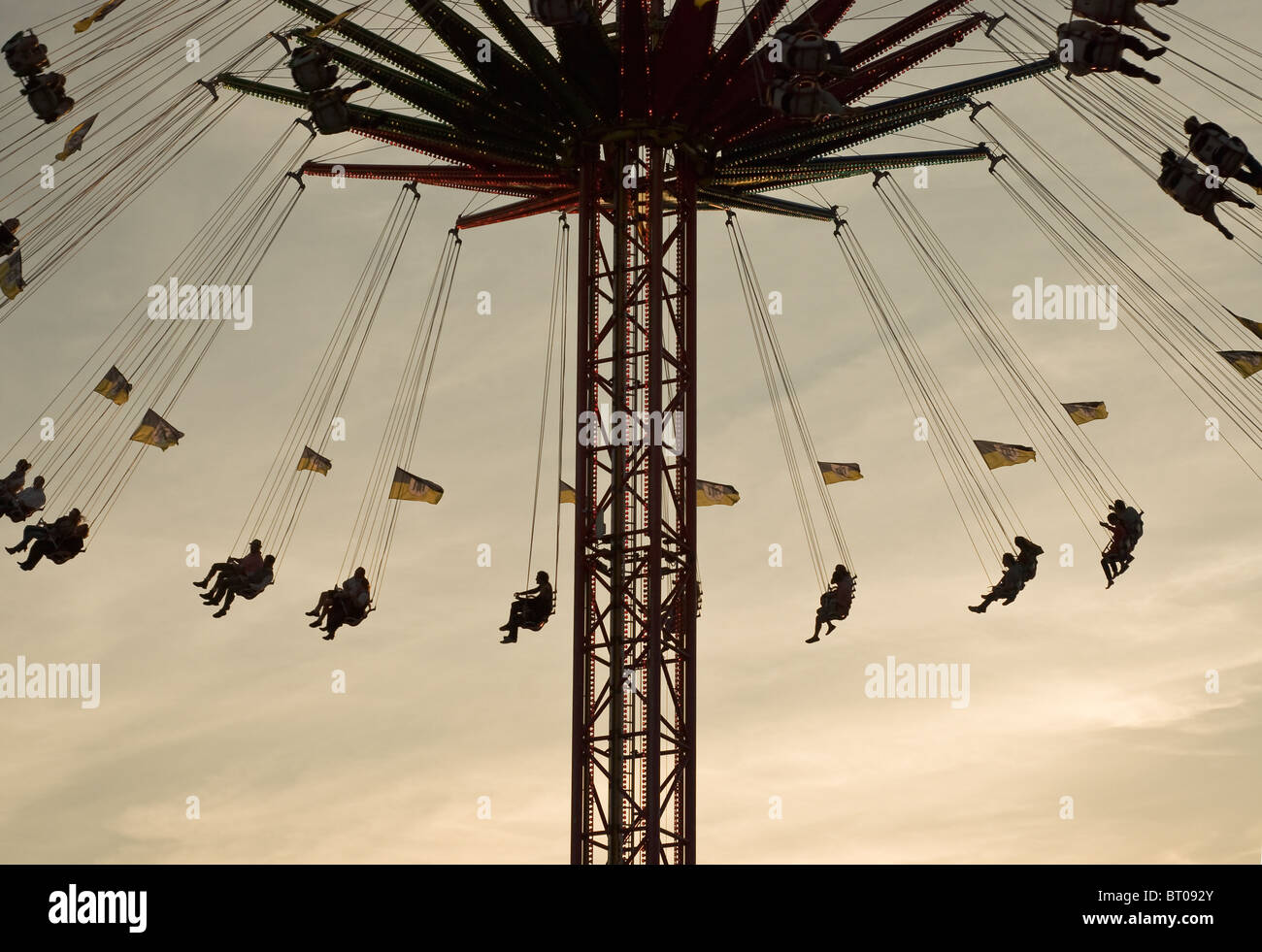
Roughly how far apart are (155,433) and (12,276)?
134 inches

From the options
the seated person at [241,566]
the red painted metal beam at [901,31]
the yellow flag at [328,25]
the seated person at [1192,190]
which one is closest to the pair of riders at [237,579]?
the seated person at [241,566]

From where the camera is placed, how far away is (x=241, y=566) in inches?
1143

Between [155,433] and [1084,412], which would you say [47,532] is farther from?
[1084,412]

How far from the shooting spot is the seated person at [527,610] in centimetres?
2956

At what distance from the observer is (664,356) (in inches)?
1139

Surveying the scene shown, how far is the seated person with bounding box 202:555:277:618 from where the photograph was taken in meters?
28.8

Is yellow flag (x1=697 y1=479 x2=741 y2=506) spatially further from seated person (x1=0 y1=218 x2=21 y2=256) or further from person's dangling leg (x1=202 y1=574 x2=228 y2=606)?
seated person (x1=0 y1=218 x2=21 y2=256)

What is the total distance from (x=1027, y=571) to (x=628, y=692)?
687 cm

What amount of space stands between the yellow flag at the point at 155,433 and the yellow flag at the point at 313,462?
211 cm

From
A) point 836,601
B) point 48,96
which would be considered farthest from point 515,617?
point 48,96

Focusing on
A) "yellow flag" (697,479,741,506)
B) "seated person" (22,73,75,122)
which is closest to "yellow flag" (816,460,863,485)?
"yellow flag" (697,479,741,506)

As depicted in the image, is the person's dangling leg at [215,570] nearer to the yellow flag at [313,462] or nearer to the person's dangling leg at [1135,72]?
the yellow flag at [313,462]
